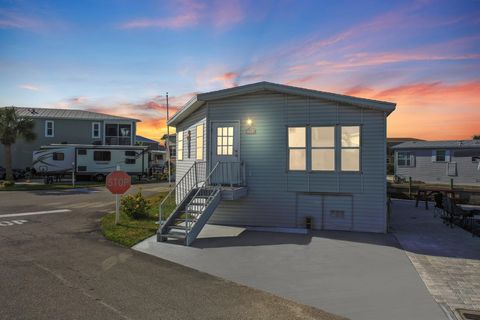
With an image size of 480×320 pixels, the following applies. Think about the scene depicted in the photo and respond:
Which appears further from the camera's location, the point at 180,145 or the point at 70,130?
the point at 70,130

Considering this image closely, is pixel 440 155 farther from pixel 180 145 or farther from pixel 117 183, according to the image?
pixel 117 183

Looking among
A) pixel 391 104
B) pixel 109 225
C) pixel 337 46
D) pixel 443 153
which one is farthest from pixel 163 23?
pixel 443 153

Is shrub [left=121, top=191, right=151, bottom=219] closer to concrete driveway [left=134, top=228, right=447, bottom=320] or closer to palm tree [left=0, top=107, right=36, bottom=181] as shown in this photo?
concrete driveway [left=134, top=228, right=447, bottom=320]

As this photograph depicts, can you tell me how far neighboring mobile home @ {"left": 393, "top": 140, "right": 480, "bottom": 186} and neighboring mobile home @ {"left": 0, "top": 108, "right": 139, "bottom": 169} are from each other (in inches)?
1087

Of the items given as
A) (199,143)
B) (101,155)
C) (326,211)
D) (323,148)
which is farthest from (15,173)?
(326,211)

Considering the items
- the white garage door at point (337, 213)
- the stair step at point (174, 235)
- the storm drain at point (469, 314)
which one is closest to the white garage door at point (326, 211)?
the white garage door at point (337, 213)

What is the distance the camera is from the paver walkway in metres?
5.55

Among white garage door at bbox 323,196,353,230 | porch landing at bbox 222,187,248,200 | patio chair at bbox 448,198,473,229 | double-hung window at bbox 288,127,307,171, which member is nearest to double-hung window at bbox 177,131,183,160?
porch landing at bbox 222,187,248,200

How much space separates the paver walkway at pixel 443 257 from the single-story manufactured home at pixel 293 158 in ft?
4.94

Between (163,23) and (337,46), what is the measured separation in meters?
7.30

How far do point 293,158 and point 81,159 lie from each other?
80.1 feet

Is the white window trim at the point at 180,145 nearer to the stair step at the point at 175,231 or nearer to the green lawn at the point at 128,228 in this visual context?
the green lawn at the point at 128,228

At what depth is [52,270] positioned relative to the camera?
21.7ft

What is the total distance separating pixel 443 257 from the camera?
307 inches
